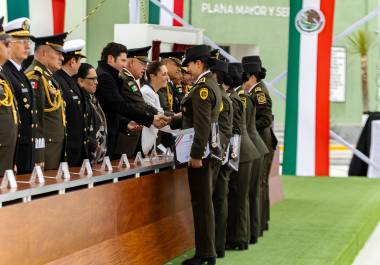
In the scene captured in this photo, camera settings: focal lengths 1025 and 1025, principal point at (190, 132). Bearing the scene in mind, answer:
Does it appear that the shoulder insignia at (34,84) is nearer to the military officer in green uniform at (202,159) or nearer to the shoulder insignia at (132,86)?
the military officer in green uniform at (202,159)

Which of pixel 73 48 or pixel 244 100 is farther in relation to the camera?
pixel 244 100

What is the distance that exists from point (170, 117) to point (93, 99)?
58 cm

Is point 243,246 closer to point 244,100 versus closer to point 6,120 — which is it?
point 244,100

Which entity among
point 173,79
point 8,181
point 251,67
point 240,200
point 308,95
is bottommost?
point 240,200

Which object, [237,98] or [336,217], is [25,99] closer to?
[237,98]

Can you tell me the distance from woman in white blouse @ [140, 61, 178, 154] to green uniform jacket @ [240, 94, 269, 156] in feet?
1.93

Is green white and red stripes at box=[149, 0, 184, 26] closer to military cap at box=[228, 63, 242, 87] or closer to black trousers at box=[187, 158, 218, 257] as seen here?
military cap at box=[228, 63, 242, 87]

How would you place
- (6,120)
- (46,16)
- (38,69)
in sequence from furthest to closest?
(46,16) → (38,69) → (6,120)

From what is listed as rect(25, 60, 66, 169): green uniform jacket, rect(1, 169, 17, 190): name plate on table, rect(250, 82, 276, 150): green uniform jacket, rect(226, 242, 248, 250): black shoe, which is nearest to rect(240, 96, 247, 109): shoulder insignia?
rect(250, 82, 276, 150): green uniform jacket

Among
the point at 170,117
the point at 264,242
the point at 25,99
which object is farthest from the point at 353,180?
the point at 25,99

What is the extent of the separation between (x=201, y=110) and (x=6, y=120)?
1.28m

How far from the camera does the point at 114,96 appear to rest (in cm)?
633

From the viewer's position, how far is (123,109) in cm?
631

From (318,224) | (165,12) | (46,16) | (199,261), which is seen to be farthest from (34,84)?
(165,12)
